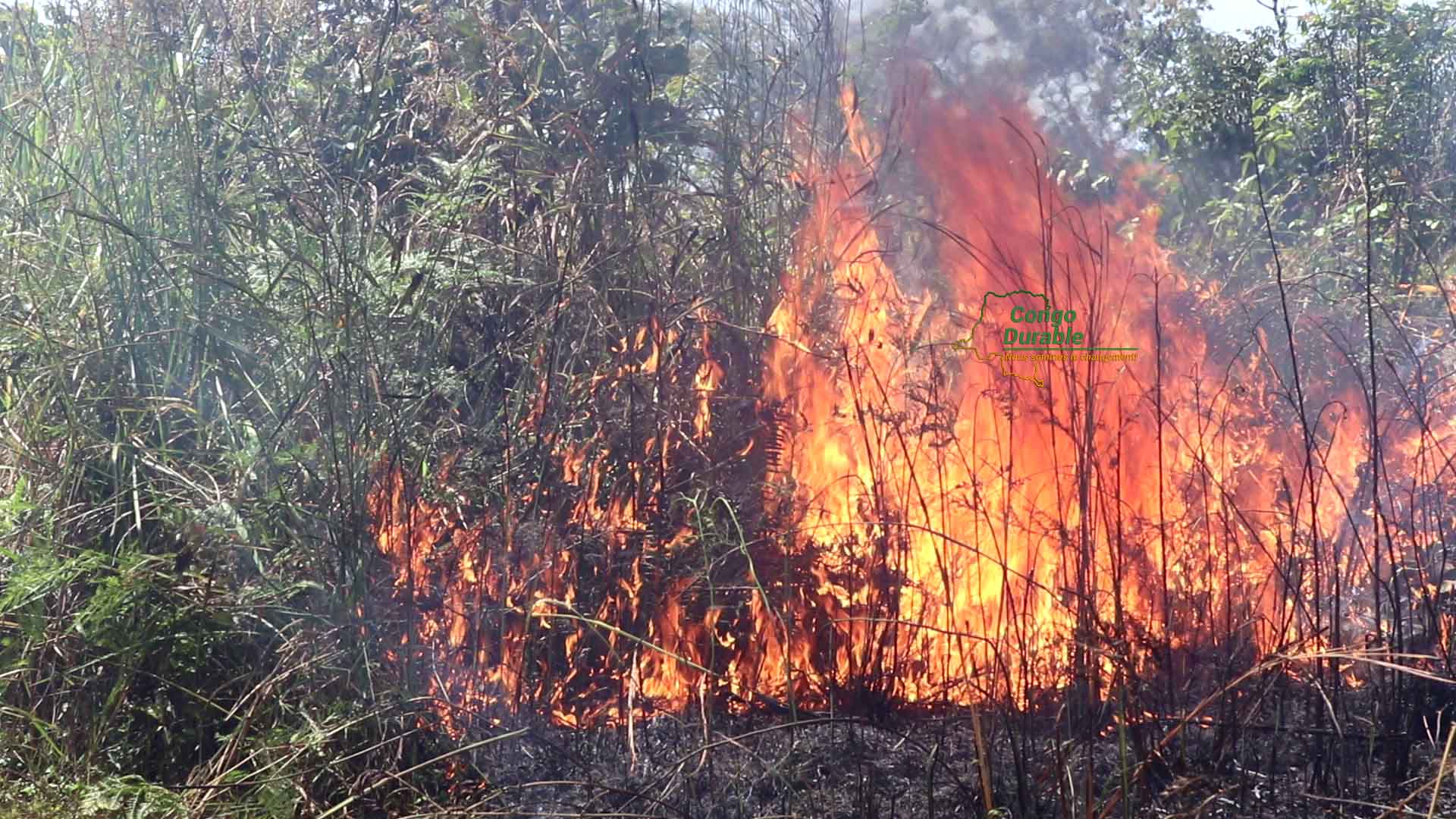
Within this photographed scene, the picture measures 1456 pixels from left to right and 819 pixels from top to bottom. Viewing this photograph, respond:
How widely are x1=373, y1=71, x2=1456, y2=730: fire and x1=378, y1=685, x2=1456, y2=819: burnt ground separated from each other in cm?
12

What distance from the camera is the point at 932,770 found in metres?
2.05

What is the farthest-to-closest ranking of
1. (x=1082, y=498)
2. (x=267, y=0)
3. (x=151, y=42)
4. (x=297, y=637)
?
(x=267, y=0) → (x=151, y=42) → (x=297, y=637) → (x=1082, y=498)

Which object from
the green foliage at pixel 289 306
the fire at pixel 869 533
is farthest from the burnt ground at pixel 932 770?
the green foliage at pixel 289 306

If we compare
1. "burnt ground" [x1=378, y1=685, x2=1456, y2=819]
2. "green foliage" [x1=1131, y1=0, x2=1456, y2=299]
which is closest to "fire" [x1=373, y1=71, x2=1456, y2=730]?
"burnt ground" [x1=378, y1=685, x2=1456, y2=819]

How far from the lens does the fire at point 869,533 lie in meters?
2.60

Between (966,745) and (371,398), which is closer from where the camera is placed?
(966,745)

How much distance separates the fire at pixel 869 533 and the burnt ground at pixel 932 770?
0.12 metres

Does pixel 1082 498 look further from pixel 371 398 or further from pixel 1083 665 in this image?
pixel 371 398

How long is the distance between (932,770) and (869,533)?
2.81 feet

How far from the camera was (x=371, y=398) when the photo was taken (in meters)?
2.79

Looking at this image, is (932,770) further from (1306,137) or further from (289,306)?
(1306,137)

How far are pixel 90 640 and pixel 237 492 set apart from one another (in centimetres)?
50

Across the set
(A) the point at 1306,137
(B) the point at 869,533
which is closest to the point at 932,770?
(B) the point at 869,533

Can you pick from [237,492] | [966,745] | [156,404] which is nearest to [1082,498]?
[966,745]
